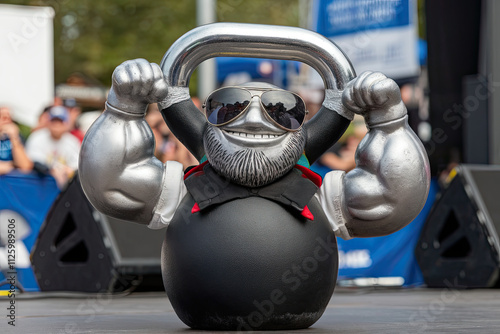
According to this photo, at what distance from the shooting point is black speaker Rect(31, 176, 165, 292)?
22.3ft

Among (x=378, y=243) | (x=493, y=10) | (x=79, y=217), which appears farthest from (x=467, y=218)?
(x=79, y=217)

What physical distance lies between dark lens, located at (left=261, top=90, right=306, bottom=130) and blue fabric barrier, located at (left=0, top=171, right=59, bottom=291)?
161 inches

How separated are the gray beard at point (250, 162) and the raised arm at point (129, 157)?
0.25 m

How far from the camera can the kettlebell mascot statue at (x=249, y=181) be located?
11.9ft

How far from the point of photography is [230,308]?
11.9ft

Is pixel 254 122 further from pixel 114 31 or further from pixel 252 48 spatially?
pixel 114 31

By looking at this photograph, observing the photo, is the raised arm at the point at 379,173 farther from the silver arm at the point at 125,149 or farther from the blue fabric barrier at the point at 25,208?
the blue fabric barrier at the point at 25,208

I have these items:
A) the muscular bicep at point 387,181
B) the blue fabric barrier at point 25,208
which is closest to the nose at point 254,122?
the muscular bicep at point 387,181

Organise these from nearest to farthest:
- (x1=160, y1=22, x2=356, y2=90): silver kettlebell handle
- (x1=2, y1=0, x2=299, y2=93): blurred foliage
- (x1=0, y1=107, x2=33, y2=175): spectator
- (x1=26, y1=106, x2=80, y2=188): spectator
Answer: (x1=160, y1=22, x2=356, y2=90): silver kettlebell handle
(x1=0, y1=107, x2=33, y2=175): spectator
(x1=26, y1=106, x2=80, y2=188): spectator
(x1=2, y1=0, x2=299, y2=93): blurred foliage

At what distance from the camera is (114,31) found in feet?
72.3

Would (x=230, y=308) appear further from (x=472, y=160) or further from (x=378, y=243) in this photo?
(x=472, y=160)

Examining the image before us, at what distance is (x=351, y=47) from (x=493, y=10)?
2030 mm

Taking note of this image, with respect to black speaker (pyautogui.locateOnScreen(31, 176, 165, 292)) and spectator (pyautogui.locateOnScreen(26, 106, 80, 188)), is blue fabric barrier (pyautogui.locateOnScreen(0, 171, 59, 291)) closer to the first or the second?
black speaker (pyautogui.locateOnScreen(31, 176, 165, 292))

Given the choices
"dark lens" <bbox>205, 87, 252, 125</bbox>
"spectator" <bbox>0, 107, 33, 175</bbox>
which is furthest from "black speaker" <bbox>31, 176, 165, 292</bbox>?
"dark lens" <bbox>205, 87, 252, 125</bbox>
